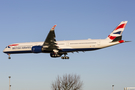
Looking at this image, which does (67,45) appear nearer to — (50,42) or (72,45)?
(72,45)

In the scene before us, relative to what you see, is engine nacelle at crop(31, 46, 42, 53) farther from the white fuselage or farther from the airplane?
the white fuselage

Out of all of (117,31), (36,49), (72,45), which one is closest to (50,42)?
(36,49)

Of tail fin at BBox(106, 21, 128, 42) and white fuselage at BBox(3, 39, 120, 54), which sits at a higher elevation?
tail fin at BBox(106, 21, 128, 42)

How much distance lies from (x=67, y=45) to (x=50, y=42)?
193 inches

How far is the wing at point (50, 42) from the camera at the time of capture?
72.9 metres

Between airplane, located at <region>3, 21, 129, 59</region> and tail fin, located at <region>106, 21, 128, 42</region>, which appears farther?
tail fin, located at <region>106, 21, 128, 42</region>

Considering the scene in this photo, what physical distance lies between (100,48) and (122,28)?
739 centimetres

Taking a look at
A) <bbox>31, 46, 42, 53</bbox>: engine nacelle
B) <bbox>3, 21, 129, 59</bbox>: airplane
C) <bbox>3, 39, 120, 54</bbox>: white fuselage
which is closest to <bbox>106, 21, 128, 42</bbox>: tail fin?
<bbox>3, 21, 129, 59</bbox>: airplane

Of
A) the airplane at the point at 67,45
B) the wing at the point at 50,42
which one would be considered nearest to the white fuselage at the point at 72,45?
the airplane at the point at 67,45

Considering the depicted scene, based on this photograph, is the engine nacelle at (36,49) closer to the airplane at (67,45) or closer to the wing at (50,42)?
the airplane at (67,45)

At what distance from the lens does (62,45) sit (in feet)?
264

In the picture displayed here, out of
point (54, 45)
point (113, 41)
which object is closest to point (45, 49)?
point (54, 45)

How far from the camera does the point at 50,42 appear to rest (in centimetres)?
7706

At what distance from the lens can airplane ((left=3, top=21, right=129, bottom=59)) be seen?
75875mm
